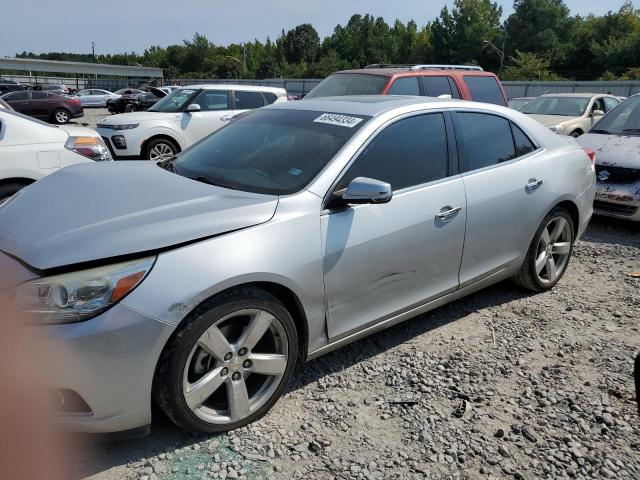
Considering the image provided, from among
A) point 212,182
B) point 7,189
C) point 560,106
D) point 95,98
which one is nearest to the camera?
point 212,182

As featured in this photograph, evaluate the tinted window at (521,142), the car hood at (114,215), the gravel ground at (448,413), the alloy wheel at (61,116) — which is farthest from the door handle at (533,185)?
the alloy wheel at (61,116)

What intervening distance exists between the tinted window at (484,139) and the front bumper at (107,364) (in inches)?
93.4

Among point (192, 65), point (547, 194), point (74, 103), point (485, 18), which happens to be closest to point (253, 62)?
point (192, 65)

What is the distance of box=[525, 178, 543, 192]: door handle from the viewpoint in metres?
3.82

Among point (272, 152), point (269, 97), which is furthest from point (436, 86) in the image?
point (272, 152)

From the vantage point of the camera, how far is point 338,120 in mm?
3236

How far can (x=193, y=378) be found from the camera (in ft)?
7.94

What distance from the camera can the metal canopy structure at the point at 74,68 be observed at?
86188 millimetres

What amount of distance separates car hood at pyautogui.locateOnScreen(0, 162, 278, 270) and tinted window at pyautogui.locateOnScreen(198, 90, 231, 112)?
7.14m

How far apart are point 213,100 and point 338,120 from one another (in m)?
7.37

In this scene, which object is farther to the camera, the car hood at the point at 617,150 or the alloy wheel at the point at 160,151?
the alloy wheel at the point at 160,151

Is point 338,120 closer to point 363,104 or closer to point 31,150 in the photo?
point 363,104

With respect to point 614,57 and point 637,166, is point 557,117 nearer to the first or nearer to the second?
point 637,166

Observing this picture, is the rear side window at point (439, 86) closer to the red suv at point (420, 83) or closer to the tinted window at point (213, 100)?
the red suv at point (420, 83)
